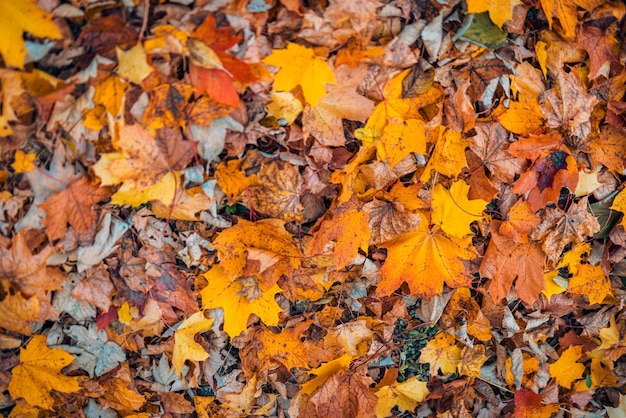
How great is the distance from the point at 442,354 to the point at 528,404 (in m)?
0.36

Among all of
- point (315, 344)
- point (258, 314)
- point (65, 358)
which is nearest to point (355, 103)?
point (258, 314)

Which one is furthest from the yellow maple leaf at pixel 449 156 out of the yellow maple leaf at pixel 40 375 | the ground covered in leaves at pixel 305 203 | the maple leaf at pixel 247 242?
the yellow maple leaf at pixel 40 375

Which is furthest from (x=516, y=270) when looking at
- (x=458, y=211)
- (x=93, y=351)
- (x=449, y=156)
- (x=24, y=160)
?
(x=24, y=160)

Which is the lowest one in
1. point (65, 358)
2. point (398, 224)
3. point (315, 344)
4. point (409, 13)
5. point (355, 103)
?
point (315, 344)

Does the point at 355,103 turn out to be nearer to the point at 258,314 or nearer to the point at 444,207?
the point at 444,207

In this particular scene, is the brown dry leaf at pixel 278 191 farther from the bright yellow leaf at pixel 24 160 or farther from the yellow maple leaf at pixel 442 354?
the yellow maple leaf at pixel 442 354

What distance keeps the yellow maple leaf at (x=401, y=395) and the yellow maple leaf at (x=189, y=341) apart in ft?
1.83

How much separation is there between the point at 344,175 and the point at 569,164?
24.7 inches

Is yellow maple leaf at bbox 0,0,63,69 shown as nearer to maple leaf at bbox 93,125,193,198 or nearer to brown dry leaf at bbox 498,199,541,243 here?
maple leaf at bbox 93,125,193,198

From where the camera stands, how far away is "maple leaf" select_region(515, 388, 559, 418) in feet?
5.52

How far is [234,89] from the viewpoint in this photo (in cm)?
112

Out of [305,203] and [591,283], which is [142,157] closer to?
[305,203]

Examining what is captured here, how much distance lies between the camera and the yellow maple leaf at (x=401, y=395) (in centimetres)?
159

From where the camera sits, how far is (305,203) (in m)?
1.33
